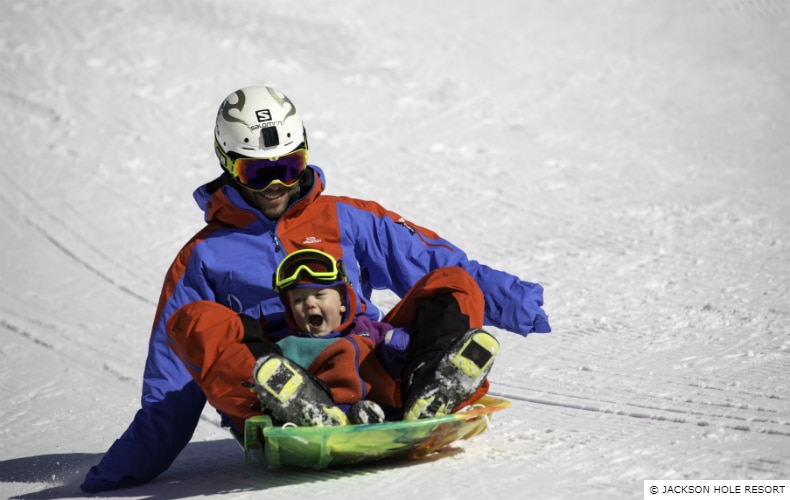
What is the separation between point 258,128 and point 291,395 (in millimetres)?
1237

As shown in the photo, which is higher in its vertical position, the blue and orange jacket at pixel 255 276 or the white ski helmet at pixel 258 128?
the white ski helmet at pixel 258 128

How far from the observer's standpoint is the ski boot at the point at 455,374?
3443 mm

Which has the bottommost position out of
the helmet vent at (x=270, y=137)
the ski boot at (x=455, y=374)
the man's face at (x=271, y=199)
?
the ski boot at (x=455, y=374)

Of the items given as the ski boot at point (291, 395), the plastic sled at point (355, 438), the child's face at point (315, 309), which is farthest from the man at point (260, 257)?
the ski boot at point (291, 395)

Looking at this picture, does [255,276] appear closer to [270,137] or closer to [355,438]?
[270,137]

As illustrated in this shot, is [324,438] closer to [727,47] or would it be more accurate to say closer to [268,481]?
[268,481]

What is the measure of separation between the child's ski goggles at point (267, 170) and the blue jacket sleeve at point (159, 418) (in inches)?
15.1

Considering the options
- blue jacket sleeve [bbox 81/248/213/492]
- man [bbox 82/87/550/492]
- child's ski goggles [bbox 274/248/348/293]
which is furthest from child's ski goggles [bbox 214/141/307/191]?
child's ski goggles [bbox 274/248/348/293]

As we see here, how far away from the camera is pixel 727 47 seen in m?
10.5

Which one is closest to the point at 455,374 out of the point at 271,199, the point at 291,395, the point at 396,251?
the point at 291,395

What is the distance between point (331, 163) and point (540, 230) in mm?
2201

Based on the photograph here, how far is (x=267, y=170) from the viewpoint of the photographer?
421cm

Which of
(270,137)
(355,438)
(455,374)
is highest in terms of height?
(270,137)

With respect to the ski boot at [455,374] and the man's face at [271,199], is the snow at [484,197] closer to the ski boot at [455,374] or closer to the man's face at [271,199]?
the ski boot at [455,374]
